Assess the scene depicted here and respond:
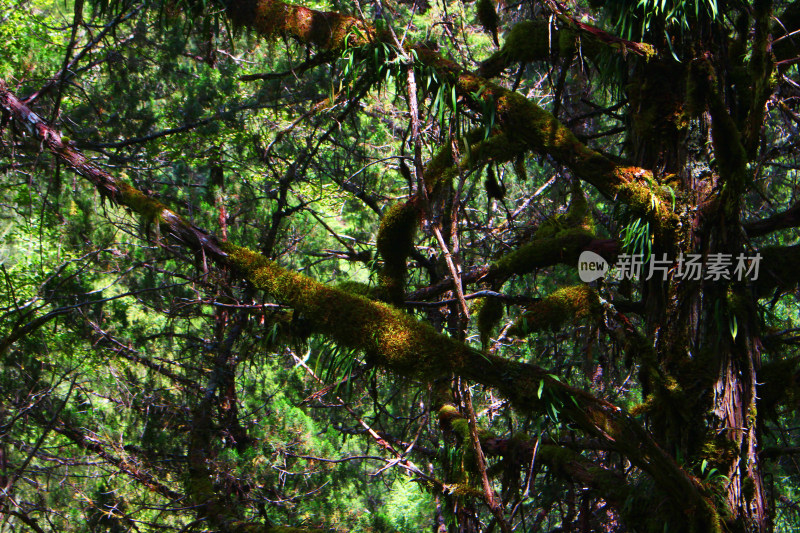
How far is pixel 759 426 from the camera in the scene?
133 inches

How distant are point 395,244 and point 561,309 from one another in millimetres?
1104

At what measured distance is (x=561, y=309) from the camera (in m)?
3.78

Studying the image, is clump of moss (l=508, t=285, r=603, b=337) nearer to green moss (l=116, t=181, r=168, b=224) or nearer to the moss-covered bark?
the moss-covered bark

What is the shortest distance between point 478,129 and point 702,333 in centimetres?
194

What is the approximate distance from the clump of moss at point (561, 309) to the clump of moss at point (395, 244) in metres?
0.81

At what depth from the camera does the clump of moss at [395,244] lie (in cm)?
335

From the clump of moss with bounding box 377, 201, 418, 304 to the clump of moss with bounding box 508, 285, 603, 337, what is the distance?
0.81 m

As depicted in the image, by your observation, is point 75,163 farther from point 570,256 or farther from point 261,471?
point 261,471

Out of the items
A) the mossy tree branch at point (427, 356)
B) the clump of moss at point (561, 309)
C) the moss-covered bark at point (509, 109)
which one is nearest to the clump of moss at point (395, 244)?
the mossy tree branch at point (427, 356)

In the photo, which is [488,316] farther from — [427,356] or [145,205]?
[145,205]

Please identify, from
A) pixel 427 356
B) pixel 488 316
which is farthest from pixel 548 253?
pixel 427 356

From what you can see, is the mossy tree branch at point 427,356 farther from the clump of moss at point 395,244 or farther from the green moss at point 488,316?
the green moss at point 488,316

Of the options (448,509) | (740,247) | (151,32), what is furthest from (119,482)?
(740,247)

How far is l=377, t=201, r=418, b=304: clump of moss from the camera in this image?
335cm
